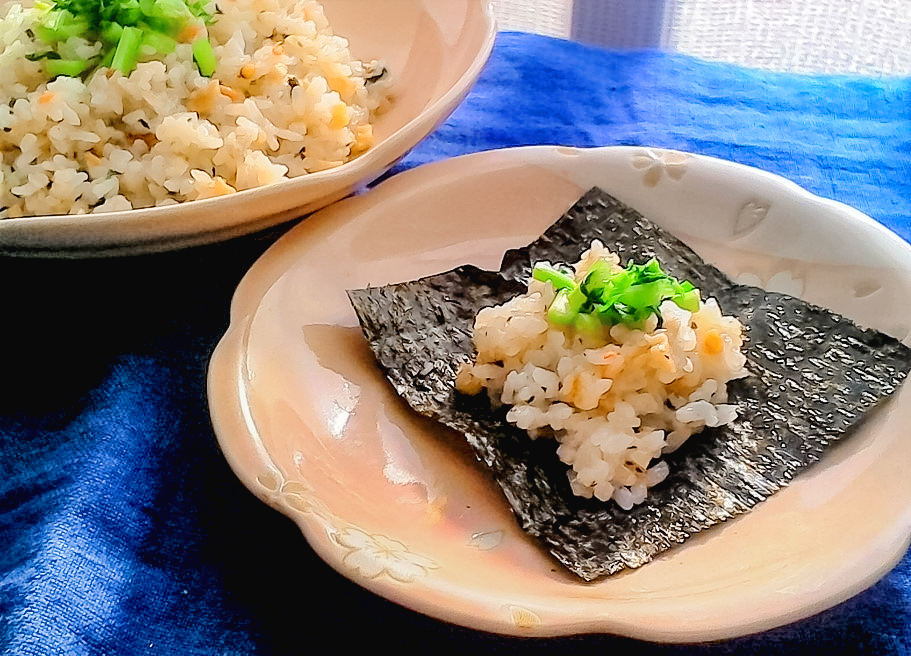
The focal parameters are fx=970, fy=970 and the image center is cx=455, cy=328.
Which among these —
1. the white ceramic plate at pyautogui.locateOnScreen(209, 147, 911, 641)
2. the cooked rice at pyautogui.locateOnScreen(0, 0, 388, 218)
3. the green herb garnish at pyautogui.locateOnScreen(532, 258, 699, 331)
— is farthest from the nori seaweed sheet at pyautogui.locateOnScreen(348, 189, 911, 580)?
the cooked rice at pyautogui.locateOnScreen(0, 0, 388, 218)

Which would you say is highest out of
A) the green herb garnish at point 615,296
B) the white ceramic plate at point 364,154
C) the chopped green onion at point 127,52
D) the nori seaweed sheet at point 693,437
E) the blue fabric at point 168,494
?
the chopped green onion at point 127,52

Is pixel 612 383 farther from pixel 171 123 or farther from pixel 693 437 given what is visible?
pixel 171 123

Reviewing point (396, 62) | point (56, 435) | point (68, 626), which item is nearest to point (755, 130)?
point (396, 62)

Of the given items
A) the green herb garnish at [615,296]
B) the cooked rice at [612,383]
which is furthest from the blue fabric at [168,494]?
the green herb garnish at [615,296]

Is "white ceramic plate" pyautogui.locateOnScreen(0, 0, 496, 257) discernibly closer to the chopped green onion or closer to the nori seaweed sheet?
the nori seaweed sheet

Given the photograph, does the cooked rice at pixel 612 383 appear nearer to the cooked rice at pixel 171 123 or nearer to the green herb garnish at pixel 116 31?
the cooked rice at pixel 171 123

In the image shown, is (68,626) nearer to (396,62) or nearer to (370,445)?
(370,445)
